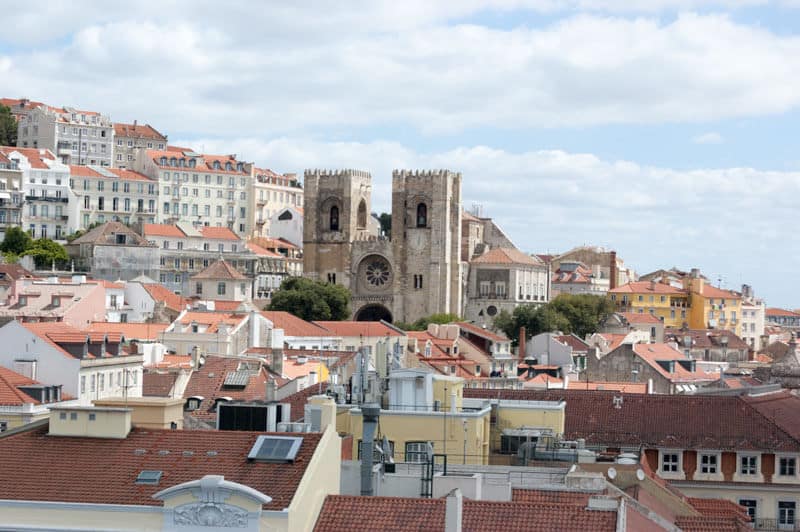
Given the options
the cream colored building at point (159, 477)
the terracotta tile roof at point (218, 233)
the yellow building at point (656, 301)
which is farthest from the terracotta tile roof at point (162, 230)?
the cream colored building at point (159, 477)

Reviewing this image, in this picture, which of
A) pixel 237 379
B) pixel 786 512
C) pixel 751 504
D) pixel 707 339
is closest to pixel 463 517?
pixel 751 504

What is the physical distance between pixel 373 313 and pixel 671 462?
354 feet

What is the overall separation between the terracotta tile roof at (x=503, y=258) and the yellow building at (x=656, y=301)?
12190 mm

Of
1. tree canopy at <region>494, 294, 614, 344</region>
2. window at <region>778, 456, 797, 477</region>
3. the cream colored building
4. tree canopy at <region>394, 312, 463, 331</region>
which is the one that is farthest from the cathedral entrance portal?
the cream colored building

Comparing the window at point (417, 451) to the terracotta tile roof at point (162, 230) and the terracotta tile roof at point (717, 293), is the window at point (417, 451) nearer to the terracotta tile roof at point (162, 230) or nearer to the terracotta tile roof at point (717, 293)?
the terracotta tile roof at point (162, 230)

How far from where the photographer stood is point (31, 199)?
146 metres

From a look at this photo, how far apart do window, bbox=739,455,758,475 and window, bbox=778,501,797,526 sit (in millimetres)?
1275

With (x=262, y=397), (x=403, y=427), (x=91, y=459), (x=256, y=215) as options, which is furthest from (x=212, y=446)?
(x=256, y=215)

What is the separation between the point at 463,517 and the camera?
22.4 meters

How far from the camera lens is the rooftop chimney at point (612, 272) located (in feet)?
617

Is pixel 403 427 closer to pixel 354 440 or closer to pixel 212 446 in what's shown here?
pixel 354 440

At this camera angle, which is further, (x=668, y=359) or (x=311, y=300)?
(x=311, y=300)

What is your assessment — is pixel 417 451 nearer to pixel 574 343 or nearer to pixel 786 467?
pixel 786 467

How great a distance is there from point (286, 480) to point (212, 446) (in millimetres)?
1670
